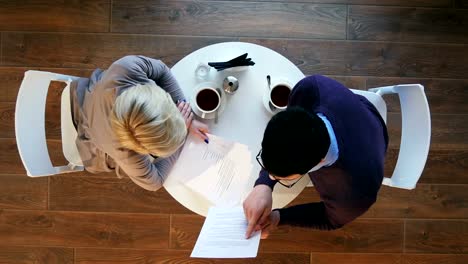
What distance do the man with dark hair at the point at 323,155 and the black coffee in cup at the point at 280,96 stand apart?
0.08 meters

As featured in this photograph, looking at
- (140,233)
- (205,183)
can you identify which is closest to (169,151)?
(205,183)

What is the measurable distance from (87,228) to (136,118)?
108 cm

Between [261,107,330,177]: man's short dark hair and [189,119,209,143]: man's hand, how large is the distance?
398 mm

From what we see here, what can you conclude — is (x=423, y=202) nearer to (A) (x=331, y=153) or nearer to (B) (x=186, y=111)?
(A) (x=331, y=153)

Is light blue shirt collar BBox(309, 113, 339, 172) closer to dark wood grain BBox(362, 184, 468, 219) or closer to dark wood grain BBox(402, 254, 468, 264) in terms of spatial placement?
dark wood grain BBox(362, 184, 468, 219)

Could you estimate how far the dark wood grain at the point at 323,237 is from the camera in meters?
1.93

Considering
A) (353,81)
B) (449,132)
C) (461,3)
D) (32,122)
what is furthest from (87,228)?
(461,3)

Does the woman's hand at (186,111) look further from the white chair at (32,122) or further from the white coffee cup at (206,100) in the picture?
the white chair at (32,122)

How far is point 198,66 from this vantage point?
51.8 inches

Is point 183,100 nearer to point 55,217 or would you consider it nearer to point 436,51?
point 55,217

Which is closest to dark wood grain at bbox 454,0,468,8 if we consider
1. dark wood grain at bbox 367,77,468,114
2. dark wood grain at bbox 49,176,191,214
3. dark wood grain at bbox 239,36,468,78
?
dark wood grain at bbox 239,36,468,78

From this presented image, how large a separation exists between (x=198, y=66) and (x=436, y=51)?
133 centimetres

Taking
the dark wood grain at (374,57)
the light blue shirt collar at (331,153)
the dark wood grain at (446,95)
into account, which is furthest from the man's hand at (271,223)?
the dark wood grain at (446,95)

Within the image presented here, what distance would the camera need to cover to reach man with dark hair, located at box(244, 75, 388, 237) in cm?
91
